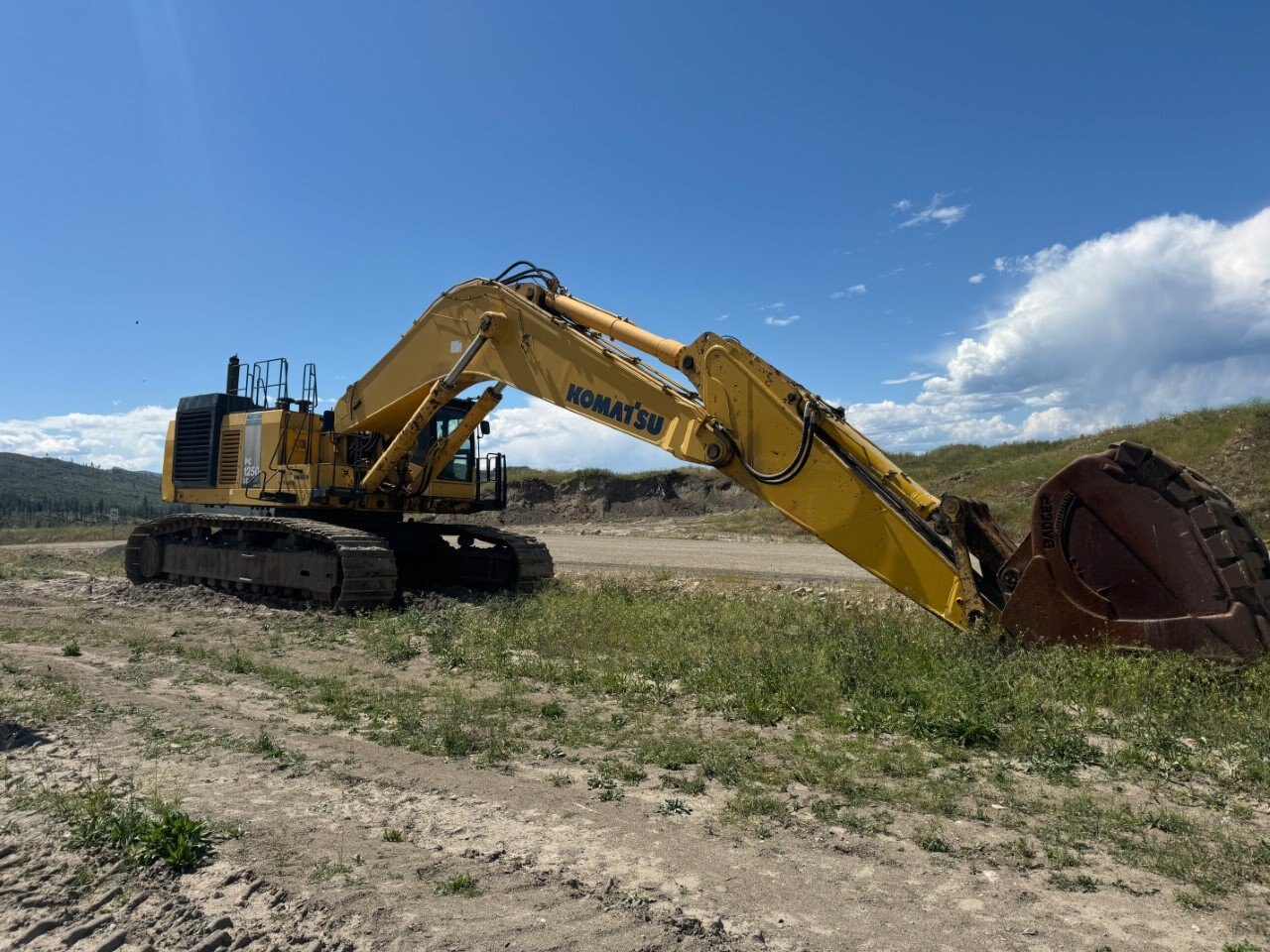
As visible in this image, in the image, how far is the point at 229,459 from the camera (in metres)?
15.3

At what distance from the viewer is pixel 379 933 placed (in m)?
3.27

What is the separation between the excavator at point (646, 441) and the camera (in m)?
6.32

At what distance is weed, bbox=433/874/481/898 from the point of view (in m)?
3.60

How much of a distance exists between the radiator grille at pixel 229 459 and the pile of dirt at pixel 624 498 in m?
Result: 21.6

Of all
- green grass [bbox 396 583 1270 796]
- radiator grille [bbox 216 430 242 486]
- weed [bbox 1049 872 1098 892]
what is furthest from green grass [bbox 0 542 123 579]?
weed [bbox 1049 872 1098 892]

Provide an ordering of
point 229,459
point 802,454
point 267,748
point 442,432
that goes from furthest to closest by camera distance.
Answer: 1. point 229,459
2. point 442,432
3. point 802,454
4. point 267,748

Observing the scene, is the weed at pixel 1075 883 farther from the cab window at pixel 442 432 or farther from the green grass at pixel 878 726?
the cab window at pixel 442 432

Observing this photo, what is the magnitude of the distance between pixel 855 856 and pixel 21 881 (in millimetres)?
3734

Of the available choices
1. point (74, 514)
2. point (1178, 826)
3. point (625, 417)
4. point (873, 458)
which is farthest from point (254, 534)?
point (74, 514)

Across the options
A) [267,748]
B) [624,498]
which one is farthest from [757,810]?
[624,498]

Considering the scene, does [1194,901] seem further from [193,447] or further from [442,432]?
[193,447]

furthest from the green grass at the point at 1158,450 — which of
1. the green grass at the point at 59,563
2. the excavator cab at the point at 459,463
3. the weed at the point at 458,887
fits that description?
the green grass at the point at 59,563

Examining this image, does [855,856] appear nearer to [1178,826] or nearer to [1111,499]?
[1178,826]

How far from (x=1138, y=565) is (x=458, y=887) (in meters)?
5.39
